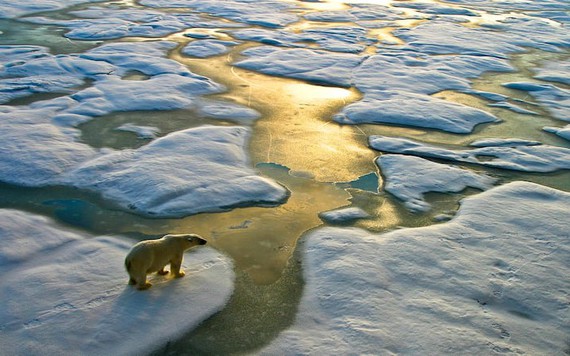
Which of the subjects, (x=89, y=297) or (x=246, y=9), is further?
(x=246, y=9)

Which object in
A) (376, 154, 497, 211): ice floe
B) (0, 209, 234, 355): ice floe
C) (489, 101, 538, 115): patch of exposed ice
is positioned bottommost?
(0, 209, 234, 355): ice floe

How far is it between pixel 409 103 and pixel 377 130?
127cm

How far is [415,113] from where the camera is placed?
773cm

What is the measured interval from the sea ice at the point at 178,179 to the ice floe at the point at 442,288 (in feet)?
3.50

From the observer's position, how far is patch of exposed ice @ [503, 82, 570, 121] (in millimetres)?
8303

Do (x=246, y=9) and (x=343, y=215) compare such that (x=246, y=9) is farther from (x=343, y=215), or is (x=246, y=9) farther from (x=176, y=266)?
(x=176, y=266)

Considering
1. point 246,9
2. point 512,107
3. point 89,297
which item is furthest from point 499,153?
point 246,9

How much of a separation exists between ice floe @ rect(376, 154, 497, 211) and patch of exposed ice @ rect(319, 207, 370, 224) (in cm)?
57

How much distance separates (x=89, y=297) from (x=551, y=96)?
860 centimetres

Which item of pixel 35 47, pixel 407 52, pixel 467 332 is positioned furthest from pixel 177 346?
pixel 407 52

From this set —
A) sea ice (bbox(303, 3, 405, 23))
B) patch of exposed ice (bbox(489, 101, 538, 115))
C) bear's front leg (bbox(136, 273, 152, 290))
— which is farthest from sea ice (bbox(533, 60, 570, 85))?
bear's front leg (bbox(136, 273, 152, 290))

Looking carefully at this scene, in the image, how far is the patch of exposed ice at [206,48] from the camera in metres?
10.9

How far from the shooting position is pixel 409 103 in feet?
26.7

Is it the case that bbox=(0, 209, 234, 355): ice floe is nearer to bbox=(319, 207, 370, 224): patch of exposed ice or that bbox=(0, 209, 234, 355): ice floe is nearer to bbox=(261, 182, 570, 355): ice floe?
bbox=(261, 182, 570, 355): ice floe
